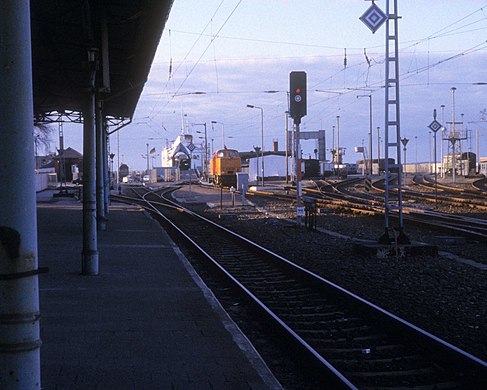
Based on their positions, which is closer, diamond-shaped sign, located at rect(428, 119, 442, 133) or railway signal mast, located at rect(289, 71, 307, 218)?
railway signal mast, located at rect(289, 71, 307, 218)

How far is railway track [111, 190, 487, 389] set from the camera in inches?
256

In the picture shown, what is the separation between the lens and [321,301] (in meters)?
11.0

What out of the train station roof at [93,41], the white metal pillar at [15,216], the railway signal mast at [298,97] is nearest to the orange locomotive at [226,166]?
the train station roof at [93,41]

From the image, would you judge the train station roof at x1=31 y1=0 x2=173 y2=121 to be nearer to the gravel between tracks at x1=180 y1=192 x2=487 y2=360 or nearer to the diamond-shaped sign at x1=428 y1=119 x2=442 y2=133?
the gravel between tracks at x1=180 y1=192 x2=487 y2=360

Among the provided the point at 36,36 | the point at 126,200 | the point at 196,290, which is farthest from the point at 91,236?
the point at 126,200

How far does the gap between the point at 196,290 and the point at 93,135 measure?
3938 millimetres

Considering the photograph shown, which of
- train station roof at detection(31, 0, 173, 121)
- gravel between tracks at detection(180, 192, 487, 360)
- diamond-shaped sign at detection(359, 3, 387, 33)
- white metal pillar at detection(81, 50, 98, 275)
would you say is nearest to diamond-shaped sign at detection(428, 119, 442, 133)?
gravel between tracks at detection(180, 192, 487, 360)

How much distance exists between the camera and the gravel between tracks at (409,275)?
28.9 feet

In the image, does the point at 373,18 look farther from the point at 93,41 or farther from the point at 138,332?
the point at 138,332

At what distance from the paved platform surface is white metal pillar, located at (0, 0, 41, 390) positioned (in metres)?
2.12

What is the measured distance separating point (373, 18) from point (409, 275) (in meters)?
5.93

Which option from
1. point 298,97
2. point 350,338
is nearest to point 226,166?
point 298,97

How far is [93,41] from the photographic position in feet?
44.0

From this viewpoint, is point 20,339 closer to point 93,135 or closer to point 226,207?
point 93,135
